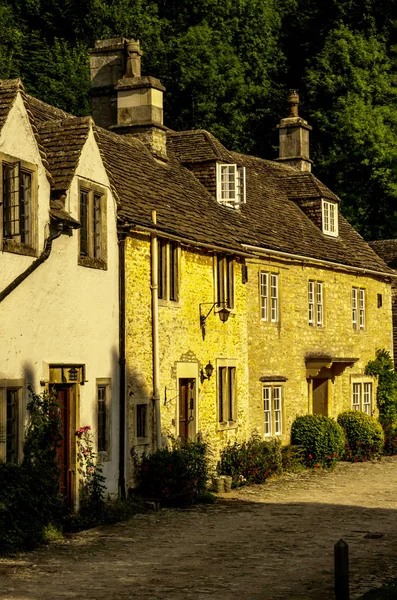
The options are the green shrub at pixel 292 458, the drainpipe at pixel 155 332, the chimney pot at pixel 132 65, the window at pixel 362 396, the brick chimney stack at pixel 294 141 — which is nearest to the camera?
the drainpipe at pixel 155 332

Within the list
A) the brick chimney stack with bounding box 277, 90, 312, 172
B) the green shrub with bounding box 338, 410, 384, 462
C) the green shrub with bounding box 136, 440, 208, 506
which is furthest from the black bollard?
the brick chimney stack with bounding box 277, 90, 312, 172

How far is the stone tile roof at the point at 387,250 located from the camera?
47.2m

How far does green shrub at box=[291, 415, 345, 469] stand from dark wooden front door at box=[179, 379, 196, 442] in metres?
6.11

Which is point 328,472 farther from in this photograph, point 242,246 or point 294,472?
point 242,246

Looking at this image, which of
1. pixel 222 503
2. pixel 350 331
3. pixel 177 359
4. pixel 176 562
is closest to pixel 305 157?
pixel 350 331

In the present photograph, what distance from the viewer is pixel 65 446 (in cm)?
2080

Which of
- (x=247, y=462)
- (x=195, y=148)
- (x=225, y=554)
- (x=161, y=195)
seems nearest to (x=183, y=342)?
(x=161, y=195)

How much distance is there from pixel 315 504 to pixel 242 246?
780 cm

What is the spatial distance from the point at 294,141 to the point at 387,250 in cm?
840

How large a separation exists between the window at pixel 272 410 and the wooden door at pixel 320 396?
322 centimetres

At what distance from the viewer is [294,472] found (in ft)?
98.9

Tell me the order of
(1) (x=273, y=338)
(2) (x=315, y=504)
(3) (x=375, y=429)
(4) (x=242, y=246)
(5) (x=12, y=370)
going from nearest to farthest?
(5) (x=12, y=370) < (2) (x=315, y=504) < (4) (x=242, y=246) < (1) (x=273, y=338) < (3) (x=375, y=429)

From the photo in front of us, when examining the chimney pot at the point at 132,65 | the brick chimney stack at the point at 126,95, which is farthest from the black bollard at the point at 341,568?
the chimney pot at the point at 132,65

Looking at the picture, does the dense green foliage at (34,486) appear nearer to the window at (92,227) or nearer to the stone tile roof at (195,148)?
the window at (92,227)
